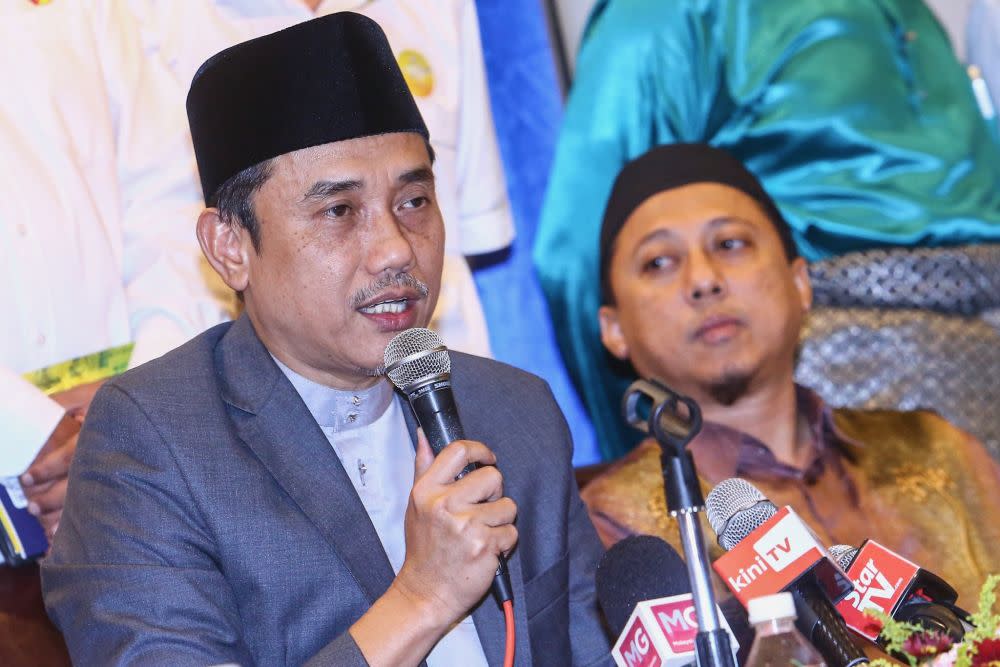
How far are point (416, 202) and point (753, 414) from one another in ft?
3.87

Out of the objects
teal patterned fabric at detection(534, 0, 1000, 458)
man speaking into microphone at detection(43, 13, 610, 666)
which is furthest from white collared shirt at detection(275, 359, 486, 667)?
teal patterned fabric at detection(534, 0, 1000, 458)

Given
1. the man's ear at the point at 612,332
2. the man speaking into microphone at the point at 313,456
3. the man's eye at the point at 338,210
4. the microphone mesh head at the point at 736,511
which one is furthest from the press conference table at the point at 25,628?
the man's ear at the point at 612,332

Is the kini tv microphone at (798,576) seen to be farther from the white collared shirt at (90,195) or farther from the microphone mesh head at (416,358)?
the white collared shirt at (90,195)

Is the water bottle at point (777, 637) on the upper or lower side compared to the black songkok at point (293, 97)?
lower

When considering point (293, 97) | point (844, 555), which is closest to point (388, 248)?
point (293, 97)

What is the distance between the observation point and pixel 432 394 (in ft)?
5.26

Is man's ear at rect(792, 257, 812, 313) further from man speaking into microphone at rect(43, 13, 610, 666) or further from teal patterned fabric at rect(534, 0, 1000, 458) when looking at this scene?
man speaking into microphone at rect(43, 13, 610, 666)

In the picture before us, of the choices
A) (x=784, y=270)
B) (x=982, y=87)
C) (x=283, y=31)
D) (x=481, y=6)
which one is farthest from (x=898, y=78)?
(x=283, y=31)

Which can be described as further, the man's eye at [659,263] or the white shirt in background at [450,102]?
the man's eye at [659,263]

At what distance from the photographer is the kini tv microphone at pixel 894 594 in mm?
1507

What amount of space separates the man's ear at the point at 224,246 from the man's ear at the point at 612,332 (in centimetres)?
119

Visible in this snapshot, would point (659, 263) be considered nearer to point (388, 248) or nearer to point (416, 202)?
point (416, 202)

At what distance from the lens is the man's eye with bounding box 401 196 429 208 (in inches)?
79.3

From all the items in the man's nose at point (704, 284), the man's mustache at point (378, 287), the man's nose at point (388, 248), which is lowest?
the man's nose at point (704, 284)
